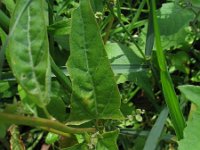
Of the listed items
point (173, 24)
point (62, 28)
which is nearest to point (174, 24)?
point (173, 24)

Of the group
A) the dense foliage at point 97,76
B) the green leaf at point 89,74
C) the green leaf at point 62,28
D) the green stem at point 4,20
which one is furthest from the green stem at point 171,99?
the green stem at point 4,20

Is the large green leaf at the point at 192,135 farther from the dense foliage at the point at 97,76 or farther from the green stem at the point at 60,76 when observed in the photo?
the green stem at the point at 60,76

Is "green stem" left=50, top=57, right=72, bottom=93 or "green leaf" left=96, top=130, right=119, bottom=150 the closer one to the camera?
"green leaf" left=96, top=130, right=119, bottom=150

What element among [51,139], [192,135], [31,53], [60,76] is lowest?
[51,139]

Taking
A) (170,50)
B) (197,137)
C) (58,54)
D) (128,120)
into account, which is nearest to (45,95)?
(197,137)

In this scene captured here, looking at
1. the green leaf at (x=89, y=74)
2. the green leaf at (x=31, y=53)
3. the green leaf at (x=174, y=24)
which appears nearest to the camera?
the green leaf at (x=31, y=53)

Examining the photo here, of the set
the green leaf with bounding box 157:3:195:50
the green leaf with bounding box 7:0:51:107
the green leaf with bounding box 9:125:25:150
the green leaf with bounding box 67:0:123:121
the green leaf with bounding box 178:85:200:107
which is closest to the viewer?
the green leaf with bounding box 7:0:51:107

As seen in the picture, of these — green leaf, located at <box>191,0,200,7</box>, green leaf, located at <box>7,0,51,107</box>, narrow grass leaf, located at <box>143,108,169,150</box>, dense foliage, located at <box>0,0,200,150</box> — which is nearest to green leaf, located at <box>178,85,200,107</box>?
dense foliage, located at <box>0,0,200,150</box>

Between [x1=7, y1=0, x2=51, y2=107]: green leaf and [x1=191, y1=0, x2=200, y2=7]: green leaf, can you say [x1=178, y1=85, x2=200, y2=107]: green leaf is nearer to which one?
[x1=191, y1=0, x2=200, y2=7]: green leaf

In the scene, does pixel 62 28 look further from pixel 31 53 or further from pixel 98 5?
pixel 31 53
